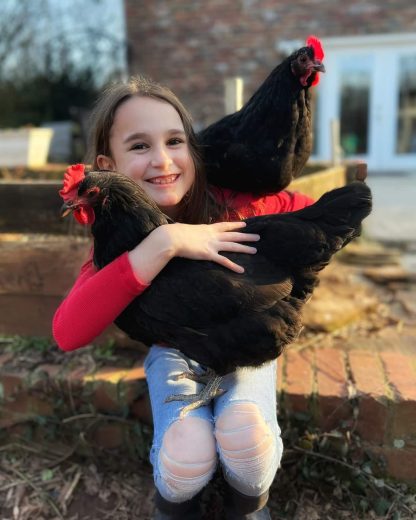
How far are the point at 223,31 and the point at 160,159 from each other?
7902 mm

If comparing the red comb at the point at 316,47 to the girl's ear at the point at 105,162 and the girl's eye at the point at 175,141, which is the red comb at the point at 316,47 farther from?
the girl's ear at the point at 105,162

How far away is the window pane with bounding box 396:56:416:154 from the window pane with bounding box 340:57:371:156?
0.57m

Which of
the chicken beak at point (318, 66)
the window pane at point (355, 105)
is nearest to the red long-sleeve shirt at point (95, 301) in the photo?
the chicken beak at point (318, 66)

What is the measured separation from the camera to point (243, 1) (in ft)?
26.8

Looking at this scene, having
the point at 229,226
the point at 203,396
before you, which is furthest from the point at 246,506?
the point at 229,226

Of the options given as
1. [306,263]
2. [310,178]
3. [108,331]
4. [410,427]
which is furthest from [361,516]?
[310,178]

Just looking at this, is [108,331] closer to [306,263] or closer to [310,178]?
[306,263]

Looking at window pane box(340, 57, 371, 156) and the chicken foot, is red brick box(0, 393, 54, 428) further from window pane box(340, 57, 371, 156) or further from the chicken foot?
window pane box(340, 57, 371, 156)

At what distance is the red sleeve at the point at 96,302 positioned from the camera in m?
1.26

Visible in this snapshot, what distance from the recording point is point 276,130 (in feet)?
5.23

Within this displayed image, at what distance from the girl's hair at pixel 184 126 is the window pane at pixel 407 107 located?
7.95m

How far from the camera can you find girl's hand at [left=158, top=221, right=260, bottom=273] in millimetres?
1267

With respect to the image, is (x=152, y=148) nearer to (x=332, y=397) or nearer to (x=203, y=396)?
(x=203, y=396)

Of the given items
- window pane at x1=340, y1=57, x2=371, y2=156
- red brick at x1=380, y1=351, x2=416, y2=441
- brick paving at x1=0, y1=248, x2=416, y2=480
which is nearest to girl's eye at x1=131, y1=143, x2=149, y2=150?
brick paving at x1=0, y1=248, x2=416, y2=480
